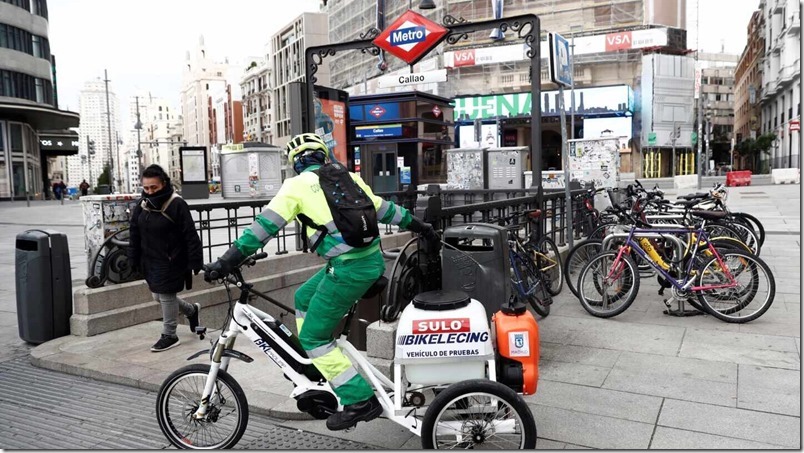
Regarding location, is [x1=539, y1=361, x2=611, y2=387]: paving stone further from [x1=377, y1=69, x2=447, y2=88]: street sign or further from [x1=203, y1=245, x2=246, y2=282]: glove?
[x1=377, y1=69, x2=447, y2=88]: street sign

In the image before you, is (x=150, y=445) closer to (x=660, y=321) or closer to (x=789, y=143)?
(x=660, y=321)

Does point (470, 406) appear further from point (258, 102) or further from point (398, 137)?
point (258, 102)

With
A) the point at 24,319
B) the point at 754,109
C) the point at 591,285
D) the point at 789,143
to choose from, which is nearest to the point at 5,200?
the point at 24,319

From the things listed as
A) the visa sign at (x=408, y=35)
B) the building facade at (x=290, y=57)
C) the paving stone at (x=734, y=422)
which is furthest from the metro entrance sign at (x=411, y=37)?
the building facade at (x=290, y=57)

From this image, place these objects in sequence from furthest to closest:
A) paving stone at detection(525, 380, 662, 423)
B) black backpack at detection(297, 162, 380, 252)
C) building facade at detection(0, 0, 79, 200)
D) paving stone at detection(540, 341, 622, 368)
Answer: building facade at detection(0, 0, 79, 200) < paving stone at detection(540, 341, 622, 368) < paving stone at detection(525, 380, 662, 423) < black backpack at detection(297, 162, 380, 252)

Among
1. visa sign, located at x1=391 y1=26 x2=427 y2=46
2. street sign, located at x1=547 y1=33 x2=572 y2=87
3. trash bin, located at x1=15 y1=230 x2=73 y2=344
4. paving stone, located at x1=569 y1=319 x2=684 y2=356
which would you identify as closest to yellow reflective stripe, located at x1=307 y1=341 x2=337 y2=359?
paving stone, located at x1=569 y1=319 x2=684 y2=356

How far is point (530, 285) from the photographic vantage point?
22.1 ft

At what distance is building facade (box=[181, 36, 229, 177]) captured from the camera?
148 meters

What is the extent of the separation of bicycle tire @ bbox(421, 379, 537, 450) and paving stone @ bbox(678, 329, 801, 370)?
284 cm

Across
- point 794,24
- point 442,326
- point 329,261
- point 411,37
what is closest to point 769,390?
point 442,326

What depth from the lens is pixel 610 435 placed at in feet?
13.1

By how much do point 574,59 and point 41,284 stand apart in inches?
1701

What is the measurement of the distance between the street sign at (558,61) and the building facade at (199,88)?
468 ft

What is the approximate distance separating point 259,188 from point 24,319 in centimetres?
2391
